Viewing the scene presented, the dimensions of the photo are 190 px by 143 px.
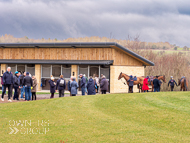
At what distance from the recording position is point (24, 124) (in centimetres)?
1019

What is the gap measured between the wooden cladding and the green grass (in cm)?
1261

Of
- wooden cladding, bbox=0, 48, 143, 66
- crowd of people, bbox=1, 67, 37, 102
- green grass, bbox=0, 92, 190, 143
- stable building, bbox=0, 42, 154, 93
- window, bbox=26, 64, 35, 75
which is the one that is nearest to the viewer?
green grass, bbox=0, 92, 190, 143

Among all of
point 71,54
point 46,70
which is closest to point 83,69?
point 71,54

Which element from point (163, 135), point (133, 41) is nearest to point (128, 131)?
point (163, 135)

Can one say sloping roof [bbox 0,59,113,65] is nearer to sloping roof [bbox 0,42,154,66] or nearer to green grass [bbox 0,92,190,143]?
sloping roof [bbox 0,42,154,66]

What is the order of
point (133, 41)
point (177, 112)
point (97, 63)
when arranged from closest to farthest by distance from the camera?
point (177, 112), point (97, 63), point (133, 41)

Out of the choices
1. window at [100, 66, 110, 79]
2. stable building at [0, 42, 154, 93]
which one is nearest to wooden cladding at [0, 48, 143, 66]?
stable building at [0, 42, 154, 93]

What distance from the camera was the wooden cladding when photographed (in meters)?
28.7

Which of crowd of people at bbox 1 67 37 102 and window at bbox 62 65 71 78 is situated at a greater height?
window at bbox 62 65 71 78

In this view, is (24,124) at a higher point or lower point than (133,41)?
lower

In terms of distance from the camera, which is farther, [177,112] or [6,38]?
[6,38]

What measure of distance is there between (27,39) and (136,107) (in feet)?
238

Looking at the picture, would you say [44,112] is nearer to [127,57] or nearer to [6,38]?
[127,57]

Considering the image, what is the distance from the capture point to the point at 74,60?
2927cm
